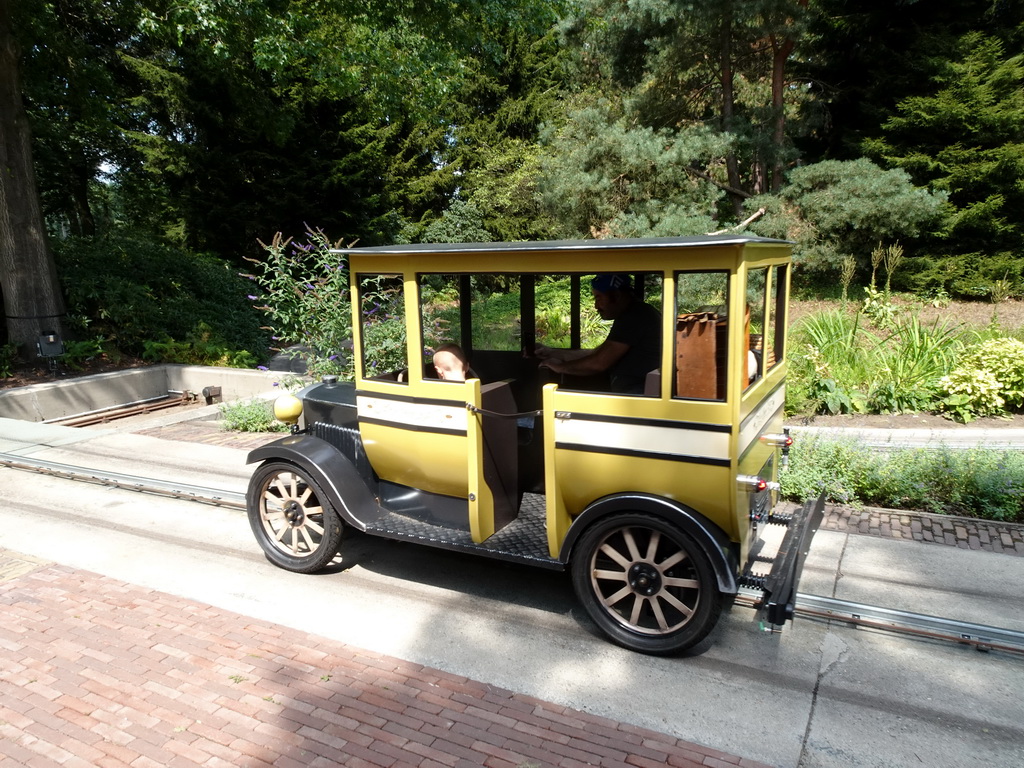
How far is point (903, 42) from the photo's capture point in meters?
16.9

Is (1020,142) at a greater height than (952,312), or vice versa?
(1020,142)

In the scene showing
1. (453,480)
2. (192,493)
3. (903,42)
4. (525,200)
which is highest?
(903,42)

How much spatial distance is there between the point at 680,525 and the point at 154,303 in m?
12.9

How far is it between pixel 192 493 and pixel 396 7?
9771mm

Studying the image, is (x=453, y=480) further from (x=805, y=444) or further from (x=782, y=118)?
(x=782, y=118)

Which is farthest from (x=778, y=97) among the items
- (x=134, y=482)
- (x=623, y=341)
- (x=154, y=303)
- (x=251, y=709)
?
(x=251, y=709)

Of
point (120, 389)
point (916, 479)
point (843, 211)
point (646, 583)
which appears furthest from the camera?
point (843, 211)

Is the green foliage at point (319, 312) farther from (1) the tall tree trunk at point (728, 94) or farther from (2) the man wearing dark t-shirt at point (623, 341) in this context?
(1) the tall tree trunk at point (728, 94)

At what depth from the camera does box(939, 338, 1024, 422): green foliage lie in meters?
7.80

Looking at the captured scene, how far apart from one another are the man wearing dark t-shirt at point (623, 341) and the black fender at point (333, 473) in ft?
4.84

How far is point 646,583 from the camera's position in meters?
3.73

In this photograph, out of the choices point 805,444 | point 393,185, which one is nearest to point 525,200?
point 393,185

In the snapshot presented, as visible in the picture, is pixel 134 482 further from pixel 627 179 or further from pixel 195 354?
pixel 627 179

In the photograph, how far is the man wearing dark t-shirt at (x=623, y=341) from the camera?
423 centimetres
